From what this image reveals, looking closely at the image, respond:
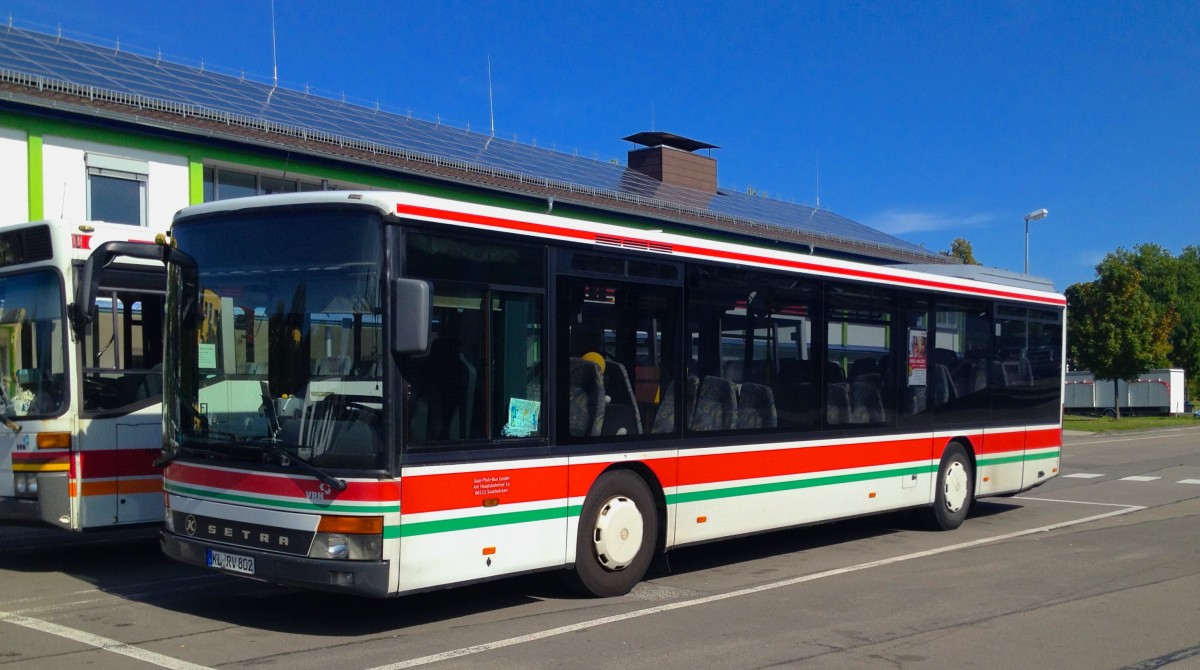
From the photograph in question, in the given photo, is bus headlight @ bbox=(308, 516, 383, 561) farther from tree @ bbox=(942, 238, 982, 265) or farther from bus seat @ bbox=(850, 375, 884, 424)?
tree @ bbox=(942, 238, 982, 265)

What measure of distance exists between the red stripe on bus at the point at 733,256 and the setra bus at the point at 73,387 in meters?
3.51

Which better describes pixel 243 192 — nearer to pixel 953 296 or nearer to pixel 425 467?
pixel 953 296

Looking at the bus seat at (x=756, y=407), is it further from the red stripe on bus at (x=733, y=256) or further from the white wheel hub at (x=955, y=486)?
the white wheel hub at (x=955, y=486)

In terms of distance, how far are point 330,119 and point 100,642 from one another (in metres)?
20.8

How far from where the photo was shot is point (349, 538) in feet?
23.1

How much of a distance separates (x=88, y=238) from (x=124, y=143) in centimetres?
1170

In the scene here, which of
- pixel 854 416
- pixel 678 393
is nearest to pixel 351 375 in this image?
pixel 678 393

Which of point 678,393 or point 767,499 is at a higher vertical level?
point 678,393

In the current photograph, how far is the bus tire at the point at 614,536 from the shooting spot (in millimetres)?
8531

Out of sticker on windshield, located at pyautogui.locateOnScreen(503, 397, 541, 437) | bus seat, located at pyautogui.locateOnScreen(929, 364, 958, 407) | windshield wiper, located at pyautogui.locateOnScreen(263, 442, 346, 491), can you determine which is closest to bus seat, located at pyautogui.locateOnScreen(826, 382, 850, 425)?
bus seat, located at pyautogui.locateOnScreen(929, 364, 958, 407)

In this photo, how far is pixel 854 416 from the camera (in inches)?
457

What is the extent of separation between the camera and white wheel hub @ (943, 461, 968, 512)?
13.3 metres

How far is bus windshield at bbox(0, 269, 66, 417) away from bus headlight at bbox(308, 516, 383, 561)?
388 cm

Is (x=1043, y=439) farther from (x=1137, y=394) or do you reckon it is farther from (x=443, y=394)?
(x=1137, y=394)
